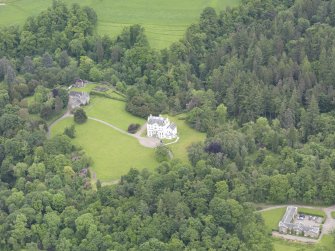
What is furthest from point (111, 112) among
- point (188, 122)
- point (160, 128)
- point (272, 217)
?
point (272, 217)

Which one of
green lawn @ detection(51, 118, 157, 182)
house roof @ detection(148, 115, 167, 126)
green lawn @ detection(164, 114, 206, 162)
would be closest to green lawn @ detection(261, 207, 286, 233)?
green lawn @ detection(164, 114, 206, 162)

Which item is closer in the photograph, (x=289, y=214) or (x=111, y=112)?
(x=289, y=214)

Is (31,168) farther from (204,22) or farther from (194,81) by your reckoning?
(204,22)

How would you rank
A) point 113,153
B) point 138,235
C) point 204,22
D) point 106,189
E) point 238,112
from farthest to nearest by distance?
1. point 204,22
2. point 238,112
3. point 113,153
4. point 106,189
5. point 138,235

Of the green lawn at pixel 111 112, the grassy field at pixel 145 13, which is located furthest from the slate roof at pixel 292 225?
the grassy field at pixel 145 13

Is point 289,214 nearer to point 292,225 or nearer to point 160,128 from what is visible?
point 292,225

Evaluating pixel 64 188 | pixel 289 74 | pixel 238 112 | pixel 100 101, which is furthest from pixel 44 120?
pixel 289 74
